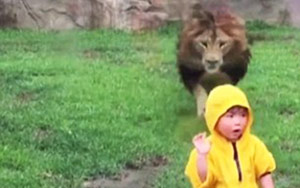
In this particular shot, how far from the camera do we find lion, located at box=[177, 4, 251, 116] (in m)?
7.71

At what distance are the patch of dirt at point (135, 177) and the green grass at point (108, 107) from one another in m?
0.06

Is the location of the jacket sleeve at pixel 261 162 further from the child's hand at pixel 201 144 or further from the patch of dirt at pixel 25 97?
the patch of dirt at pixel 25 97

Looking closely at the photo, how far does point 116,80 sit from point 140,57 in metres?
1.38

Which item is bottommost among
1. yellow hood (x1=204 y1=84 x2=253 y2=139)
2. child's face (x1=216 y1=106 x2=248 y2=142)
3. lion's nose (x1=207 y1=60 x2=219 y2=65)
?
lion's nose (x1=207 y1=60 x2=219 y2=65)

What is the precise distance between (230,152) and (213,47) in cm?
366

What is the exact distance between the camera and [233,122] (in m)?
4.06

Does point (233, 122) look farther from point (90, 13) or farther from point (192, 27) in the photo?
point (90, 13)

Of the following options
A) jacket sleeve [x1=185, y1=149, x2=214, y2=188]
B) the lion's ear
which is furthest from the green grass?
jacket sleeve [x1=185, y1=149, x2=214, y2=188]

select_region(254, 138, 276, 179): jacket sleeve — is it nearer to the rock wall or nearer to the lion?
the lion

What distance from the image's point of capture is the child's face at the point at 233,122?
405cm

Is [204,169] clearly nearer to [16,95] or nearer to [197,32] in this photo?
[197,32]

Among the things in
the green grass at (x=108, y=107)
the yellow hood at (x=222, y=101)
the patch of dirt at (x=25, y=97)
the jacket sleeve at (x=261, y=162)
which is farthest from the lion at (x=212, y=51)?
the yellow hood at (x=222, y=101)

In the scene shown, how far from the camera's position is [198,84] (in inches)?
307

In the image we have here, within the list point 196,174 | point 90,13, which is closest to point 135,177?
point 196,174
